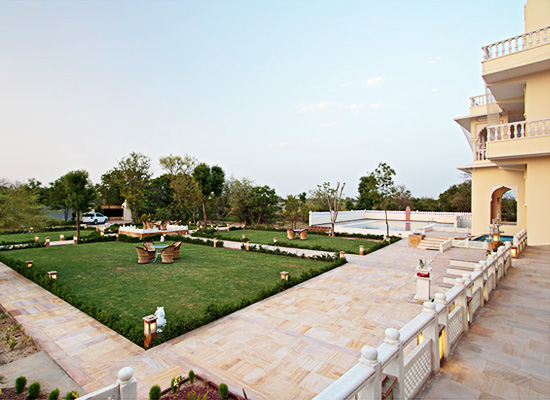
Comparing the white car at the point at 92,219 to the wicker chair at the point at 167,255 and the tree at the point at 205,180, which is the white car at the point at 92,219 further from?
the wicker chair at the point at 167,255

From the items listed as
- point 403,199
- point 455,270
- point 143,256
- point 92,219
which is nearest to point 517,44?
point 455,270

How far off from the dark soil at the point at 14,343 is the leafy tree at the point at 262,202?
19944 mm

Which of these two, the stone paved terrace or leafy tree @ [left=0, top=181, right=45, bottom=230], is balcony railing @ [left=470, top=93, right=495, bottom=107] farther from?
leafy tree @ [left=0, top=181, right=45, bottom=230]

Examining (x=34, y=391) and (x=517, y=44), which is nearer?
(x=34, y=391)

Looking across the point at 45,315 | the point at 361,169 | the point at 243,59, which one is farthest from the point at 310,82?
the point at 361,169

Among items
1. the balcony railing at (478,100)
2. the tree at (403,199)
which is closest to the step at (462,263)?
the balcony railing at (478,100)

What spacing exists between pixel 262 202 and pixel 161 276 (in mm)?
16891

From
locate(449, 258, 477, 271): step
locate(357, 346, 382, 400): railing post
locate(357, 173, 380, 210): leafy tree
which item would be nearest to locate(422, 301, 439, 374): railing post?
locate(357, 346, 382, 400): railing post

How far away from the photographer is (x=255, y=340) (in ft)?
14.4

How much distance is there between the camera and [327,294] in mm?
6746

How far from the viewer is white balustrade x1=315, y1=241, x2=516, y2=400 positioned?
6.04 feet

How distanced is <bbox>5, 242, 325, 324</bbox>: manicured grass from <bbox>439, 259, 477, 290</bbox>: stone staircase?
4272mm

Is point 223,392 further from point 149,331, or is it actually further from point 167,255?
point 167,255

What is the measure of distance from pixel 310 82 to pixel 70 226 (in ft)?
76.8
